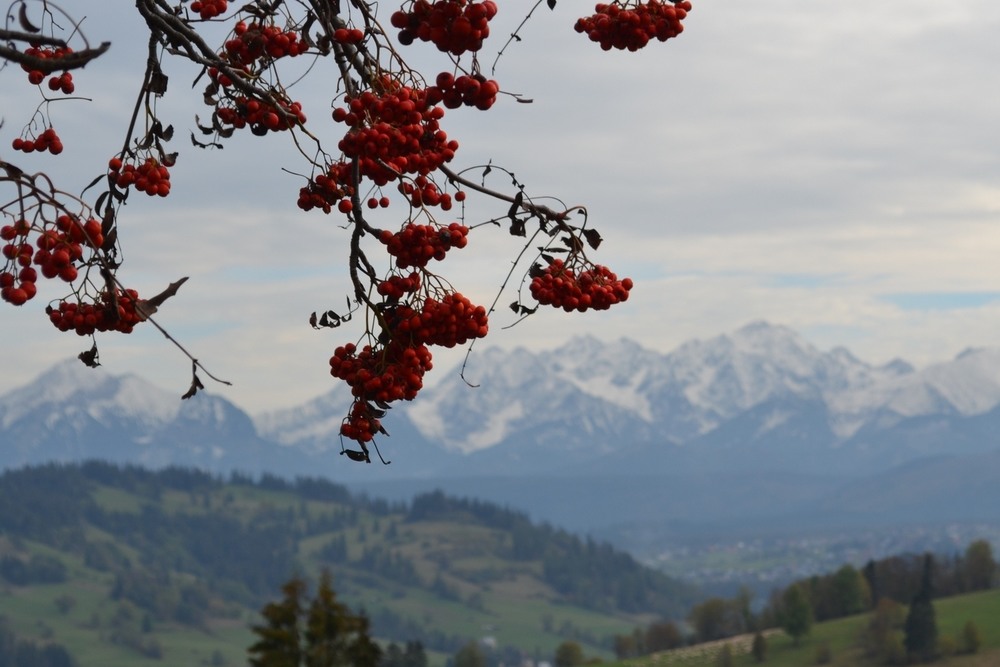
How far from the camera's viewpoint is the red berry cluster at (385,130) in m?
5.14

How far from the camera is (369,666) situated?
79.2 metres

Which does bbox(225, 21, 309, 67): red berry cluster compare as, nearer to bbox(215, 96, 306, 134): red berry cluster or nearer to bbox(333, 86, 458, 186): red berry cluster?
bbox(215, 96, 306, 134): red berry cluster

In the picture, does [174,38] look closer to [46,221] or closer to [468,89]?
[46,221]

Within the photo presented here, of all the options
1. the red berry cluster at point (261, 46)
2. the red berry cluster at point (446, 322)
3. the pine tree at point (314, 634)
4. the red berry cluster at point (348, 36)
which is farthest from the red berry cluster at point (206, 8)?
the pine tree at point (314, 634)

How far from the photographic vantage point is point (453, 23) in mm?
4793

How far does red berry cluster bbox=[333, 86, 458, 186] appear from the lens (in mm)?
5145

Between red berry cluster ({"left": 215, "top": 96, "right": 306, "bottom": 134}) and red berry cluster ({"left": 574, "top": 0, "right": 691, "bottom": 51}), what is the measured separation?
1311 mm

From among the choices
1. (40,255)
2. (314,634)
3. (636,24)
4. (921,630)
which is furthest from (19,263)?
(921,630)

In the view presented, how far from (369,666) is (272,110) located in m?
76.0

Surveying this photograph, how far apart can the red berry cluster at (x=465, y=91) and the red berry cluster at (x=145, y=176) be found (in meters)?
1.59

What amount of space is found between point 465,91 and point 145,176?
1.80 metres

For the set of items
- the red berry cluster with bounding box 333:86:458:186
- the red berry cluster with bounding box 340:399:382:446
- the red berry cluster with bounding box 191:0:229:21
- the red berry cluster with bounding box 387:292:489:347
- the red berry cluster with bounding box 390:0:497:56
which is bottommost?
the red berry cluster with bounding box 340:399:382:446

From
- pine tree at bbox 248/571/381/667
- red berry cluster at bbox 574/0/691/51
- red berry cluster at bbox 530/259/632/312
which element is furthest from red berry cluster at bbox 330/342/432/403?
pine tree at bbox 248/571/381/667

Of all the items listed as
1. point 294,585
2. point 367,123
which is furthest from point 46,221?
point 294,585
